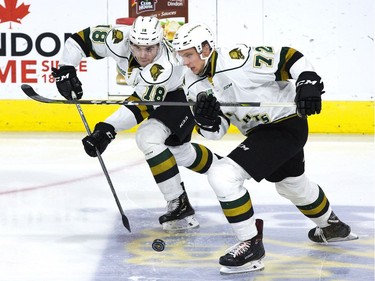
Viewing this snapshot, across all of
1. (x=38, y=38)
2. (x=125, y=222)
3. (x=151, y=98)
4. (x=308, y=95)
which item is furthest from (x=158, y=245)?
(x=38, y=38)

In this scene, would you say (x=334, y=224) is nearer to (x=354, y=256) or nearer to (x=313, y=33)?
(x=354, y=256)

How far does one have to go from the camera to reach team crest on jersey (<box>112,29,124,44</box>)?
4.22m

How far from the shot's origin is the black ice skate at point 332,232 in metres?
3.86

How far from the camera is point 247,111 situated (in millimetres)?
3564

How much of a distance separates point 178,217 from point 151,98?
53 cm

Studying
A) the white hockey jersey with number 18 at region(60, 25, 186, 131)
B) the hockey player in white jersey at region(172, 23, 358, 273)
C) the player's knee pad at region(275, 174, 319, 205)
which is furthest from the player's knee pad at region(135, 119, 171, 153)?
the player's knee pad at region(275, 174, 319, 205)

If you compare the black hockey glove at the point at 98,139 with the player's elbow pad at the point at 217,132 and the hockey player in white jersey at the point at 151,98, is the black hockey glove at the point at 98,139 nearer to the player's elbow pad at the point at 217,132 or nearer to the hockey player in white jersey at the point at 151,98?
the hockey player in white jersey at the point at 151,98

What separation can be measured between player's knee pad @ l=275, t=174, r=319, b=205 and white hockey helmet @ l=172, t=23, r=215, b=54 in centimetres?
63

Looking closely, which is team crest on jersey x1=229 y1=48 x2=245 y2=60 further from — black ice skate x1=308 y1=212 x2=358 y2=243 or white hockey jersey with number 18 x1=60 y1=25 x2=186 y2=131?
black ice skate x1=308 y1=212 x2=358 y2=243

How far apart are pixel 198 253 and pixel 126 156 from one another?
2.47 metres

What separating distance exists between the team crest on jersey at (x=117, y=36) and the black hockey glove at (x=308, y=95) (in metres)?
1.08

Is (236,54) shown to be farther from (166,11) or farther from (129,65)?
(166,11)

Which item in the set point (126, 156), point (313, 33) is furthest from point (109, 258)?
point (313, 33)

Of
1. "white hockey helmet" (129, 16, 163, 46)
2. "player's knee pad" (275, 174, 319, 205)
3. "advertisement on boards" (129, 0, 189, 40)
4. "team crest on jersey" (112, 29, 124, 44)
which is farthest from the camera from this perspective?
"advertisement on boards" (129, 0, 189, 40)
